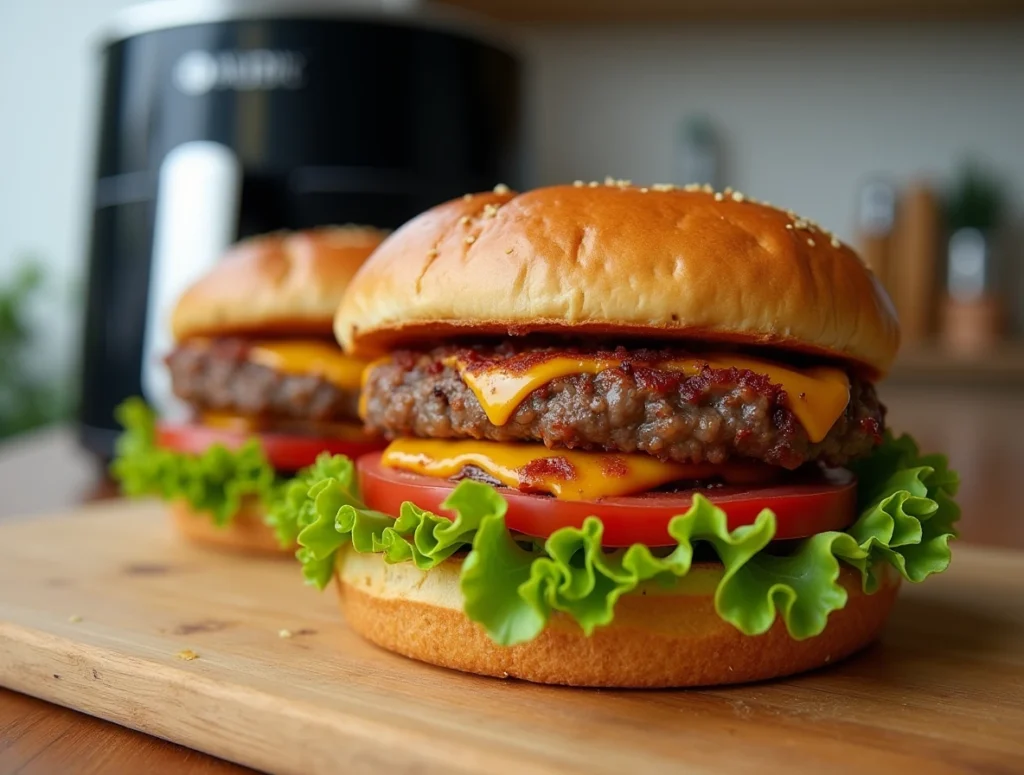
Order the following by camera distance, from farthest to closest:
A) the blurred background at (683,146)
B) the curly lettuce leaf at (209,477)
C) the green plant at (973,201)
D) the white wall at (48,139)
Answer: the white wall at (48,139), the green plant at (973,201), the blurred background at (683,146), the curly lettuce leaf at (209,477)

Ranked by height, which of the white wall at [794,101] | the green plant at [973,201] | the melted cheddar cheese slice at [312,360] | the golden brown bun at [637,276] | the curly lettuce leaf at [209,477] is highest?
the white wall at [794,101]

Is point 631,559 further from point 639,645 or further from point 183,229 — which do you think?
point 183,229

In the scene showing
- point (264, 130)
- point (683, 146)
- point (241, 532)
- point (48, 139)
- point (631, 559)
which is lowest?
point (241, 532)

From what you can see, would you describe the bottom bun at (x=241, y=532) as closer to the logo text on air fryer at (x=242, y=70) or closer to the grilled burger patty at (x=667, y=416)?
the grilled burger patty at (x=667, y=416)

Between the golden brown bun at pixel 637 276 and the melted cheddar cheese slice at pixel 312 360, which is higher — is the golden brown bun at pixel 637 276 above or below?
above

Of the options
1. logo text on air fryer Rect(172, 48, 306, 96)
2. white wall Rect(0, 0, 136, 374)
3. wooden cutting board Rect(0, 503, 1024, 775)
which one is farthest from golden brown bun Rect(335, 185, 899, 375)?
white wall Rect(0, 0, 136, 374)

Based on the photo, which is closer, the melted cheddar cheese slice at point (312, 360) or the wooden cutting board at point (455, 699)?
the wooden cutting board at point (455, 699)

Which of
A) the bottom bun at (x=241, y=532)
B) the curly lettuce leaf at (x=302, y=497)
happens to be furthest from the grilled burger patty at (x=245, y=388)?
the curly lettuce leaf at (x=302, y=497)

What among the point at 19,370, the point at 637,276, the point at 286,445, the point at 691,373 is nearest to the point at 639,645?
the point at 691,373
